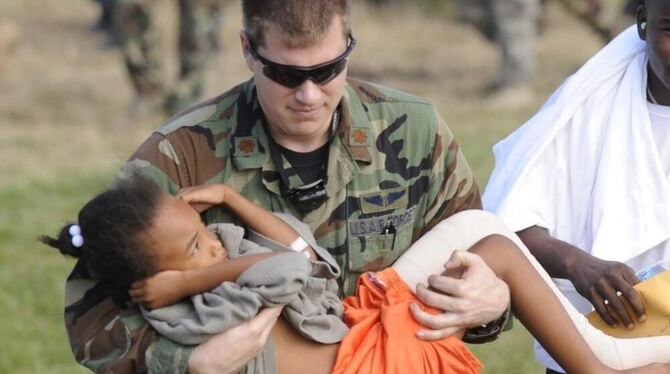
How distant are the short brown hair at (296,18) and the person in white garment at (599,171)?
907 millimetres

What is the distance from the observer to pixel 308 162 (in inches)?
157

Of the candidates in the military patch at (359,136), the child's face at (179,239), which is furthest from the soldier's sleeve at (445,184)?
the child's face at (179,239)

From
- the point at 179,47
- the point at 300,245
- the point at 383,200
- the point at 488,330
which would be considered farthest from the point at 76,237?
the point at 179,47

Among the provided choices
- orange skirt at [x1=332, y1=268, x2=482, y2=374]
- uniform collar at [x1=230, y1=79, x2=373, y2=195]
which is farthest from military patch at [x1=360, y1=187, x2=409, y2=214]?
orange skirt at [x1=332, y1=268, x2=482, y2=374]

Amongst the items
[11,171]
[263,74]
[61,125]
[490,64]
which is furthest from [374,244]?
[490,64]

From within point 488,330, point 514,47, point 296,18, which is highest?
point 296,18

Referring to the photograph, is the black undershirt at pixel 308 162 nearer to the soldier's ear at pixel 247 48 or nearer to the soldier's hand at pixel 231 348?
the soldier's ear at pixel 247 48

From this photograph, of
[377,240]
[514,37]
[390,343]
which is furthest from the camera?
[514,37]

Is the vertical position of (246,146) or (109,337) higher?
(246,146)

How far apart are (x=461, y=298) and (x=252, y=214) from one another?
631 mm

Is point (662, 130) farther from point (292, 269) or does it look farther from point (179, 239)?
point (179, 239)

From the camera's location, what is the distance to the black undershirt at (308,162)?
Answer: 3973 millimetres

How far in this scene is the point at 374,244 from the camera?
4.09 meters

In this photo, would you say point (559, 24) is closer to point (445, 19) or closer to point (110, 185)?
point (445, 19)
